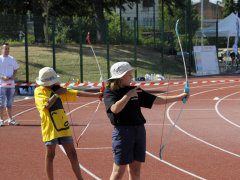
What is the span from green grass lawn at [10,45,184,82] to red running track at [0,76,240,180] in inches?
396

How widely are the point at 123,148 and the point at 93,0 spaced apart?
1345 inches

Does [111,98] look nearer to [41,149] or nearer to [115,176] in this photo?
[115,176]

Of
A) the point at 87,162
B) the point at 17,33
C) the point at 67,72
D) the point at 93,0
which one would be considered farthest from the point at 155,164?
the point at 93,0

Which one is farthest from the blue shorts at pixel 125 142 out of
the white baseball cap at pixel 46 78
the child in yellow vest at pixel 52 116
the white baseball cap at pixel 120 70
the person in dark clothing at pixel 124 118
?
the white baseball cap at pixel 46 78

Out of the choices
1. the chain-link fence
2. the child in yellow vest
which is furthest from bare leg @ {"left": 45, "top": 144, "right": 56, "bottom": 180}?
the chain-link fence

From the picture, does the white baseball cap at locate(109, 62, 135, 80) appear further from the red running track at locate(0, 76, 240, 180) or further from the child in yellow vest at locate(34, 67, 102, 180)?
the red running track at locate(0, 76, 240, 180)

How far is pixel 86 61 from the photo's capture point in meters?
31.8

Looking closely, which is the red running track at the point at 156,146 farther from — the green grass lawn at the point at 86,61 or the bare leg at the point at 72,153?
the green grass lawn at the point at 86,61

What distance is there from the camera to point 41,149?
31.4 feet

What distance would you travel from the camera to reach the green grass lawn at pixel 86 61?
27750 mm

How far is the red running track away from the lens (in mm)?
7746

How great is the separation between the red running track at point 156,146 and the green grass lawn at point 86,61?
1007 centimetres

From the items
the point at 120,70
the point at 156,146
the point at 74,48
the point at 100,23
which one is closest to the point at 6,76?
the point at 156,146

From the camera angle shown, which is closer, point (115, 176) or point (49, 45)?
point (115, 176)
